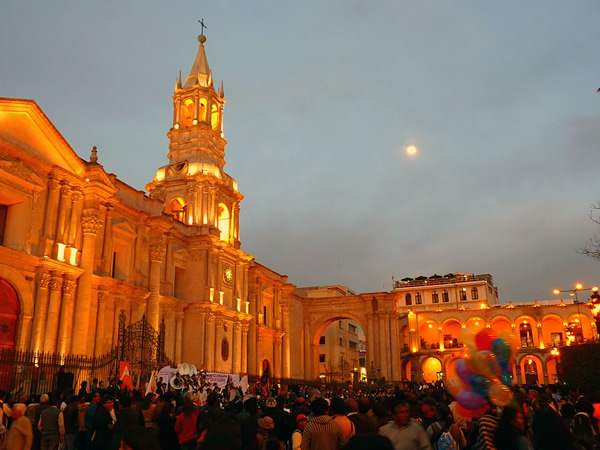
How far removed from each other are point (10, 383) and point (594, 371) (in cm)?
2463

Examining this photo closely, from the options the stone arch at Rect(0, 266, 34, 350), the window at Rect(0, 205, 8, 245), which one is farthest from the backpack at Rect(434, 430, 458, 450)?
the window at Rect(0, 205, 8, 245)

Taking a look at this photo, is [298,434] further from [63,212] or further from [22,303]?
[63,212]

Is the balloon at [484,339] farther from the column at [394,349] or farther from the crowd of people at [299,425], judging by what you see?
the column at [394,349]

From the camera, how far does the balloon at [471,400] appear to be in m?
6.58

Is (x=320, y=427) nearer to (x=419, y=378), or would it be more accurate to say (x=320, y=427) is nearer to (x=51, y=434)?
(x=51, y=434)

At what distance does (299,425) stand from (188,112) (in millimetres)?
31992

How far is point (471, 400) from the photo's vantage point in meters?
6.64

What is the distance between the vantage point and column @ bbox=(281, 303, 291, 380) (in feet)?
138

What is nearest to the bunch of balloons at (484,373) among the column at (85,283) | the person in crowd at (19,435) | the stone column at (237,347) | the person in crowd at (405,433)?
the person in crowd at (405,433)

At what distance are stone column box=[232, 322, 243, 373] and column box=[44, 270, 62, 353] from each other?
14.3m

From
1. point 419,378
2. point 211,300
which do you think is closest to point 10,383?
point 211,300

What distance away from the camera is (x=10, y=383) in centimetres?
1784

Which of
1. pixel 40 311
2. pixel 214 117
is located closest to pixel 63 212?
pixel 40 311

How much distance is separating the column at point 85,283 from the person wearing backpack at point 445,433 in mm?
17604
